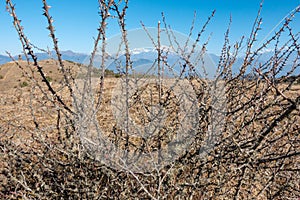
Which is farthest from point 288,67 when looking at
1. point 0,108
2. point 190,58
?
point 0,108

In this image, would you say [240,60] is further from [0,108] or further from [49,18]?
[0,108]

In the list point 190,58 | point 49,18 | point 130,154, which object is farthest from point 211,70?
point 49,18

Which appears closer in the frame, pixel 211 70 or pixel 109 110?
pixel 211 70

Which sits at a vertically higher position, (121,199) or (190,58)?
(190,58)

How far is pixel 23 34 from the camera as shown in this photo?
4.25ft

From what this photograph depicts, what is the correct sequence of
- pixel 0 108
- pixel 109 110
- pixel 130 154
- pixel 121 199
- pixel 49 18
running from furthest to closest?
pixel 0 108
pixel 109 110
pixel 130 154
pixel 121 199
pixel 49 18

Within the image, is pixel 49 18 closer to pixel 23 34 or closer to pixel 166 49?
pixel 23 34

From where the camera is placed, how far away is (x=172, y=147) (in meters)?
2.08

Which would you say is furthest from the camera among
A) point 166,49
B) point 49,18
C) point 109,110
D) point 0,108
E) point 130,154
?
point 0,108

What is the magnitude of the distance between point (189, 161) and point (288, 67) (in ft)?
2.69

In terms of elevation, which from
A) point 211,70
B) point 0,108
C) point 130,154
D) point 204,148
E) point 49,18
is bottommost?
point 0,108

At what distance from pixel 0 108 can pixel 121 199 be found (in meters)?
6.80

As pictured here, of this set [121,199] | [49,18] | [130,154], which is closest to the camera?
[49,18]

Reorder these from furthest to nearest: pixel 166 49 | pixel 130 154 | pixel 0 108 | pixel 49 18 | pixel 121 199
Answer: pixel 0 108, pixel 130 154, pixel 166 49, pixel 121 199, pixel 49 18
